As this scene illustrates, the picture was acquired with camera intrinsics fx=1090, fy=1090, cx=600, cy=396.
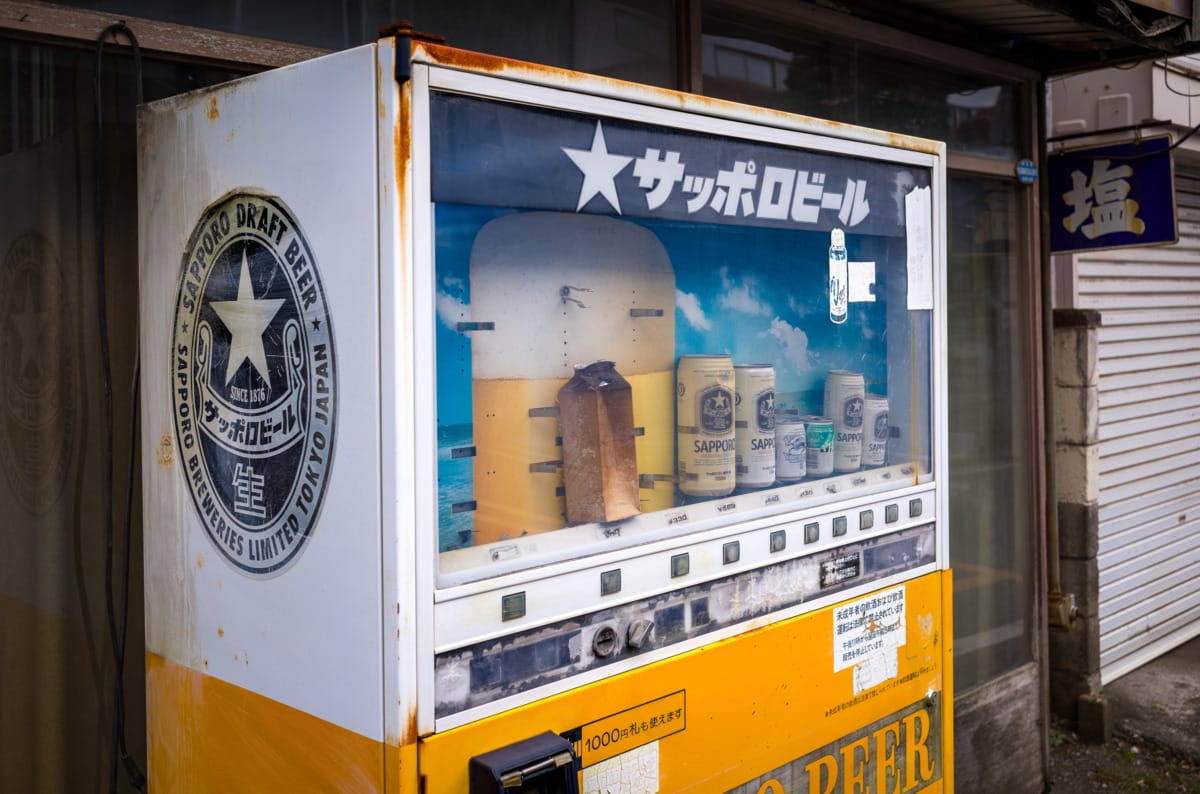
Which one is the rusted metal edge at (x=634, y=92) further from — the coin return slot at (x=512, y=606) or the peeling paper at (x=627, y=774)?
the peeling paper at (x=627, y=774)

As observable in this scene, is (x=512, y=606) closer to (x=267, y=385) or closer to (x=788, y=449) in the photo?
(x=267, y=385)

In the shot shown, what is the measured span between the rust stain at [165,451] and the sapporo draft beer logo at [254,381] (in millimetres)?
41

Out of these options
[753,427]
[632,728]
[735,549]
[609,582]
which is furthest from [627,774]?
[753,427]

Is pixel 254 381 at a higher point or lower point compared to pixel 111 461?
higher

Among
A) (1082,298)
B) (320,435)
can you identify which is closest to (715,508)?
(320,435)

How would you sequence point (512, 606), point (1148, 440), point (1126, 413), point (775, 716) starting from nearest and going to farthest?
point (512, 606), point (775, 716), point (1126, 413), point (1148, 440)

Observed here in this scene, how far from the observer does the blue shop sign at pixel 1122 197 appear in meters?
4.89

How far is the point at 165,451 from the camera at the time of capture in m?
2.12

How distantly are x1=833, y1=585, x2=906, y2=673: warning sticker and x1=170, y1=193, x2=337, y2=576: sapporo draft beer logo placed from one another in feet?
4.20

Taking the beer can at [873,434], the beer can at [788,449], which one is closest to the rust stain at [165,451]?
the beer can at [788,449]

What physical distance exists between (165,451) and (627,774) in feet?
3.55

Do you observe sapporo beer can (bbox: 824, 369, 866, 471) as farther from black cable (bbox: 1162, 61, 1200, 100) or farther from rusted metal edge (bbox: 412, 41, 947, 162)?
black cable (bbox: 1162, 61, 1200, 100)

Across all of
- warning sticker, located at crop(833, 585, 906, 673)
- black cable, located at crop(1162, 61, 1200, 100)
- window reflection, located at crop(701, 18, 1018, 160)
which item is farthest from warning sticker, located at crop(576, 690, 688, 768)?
black cable, located at crop(1162, 61, 1200, 100)

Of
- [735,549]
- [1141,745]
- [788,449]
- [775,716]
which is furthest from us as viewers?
[1141,745]
